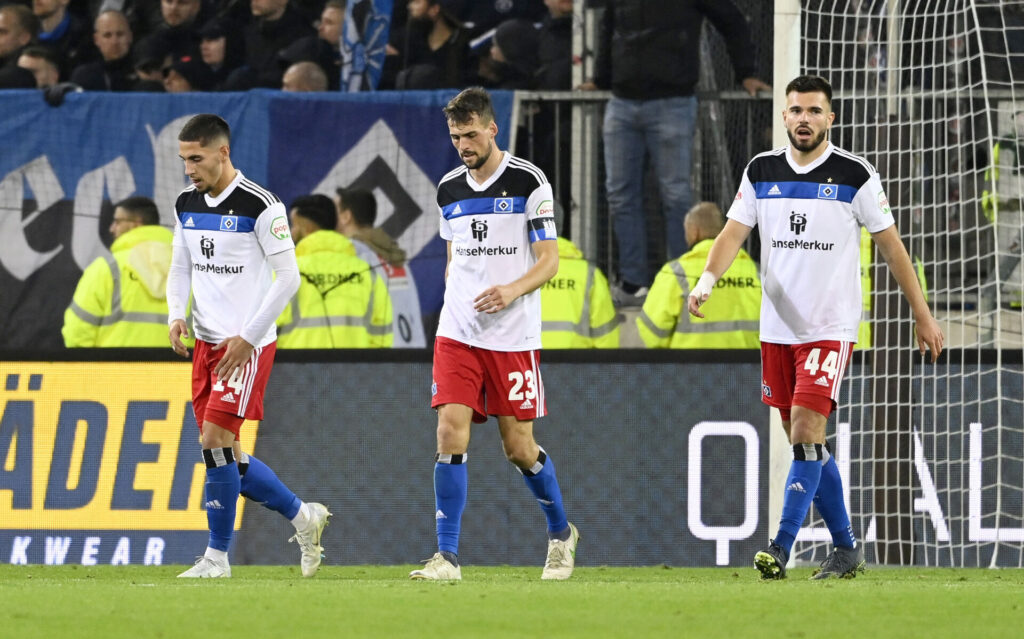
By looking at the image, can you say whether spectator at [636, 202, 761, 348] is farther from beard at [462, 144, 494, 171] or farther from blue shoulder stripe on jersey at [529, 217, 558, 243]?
beard at [462, 144, 494, 171]

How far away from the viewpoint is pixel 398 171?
35.7ft

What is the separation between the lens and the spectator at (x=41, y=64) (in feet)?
40.3

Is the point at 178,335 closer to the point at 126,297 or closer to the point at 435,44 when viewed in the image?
the point at 126,297

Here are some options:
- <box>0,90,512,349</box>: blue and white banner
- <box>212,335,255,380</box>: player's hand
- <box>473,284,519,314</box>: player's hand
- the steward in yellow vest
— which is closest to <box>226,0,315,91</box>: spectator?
<box>0,90,512,349</box>: blue and white banner

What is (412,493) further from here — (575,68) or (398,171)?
(575,68)

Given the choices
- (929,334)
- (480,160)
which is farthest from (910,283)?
(480,160)

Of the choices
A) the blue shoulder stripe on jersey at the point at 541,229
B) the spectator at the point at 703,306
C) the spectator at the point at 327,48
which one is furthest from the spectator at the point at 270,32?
the blue shoulder stripe on jersey at the point at 541,229

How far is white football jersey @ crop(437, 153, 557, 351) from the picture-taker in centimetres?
708

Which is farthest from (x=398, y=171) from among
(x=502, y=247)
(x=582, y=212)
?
(x=502, y=247)

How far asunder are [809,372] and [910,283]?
0.56 m

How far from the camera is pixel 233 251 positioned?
7387 millimetres

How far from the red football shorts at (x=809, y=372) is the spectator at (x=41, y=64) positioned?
6990 millimetres

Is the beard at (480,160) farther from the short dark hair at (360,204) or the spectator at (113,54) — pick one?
A: the spectator at (113,54)

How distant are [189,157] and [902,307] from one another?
398cm
